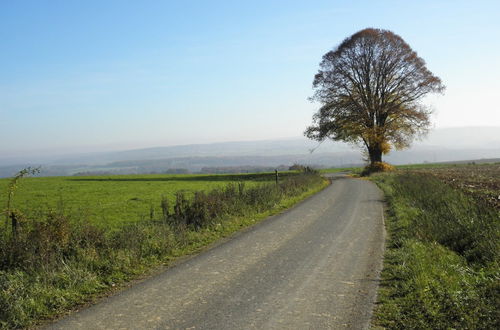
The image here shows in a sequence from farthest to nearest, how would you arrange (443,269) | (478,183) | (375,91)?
(375,91), (478,183), (443,269)

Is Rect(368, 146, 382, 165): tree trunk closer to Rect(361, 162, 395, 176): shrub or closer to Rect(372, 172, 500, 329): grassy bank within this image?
Rect(361, 162, 395, 176): shrub

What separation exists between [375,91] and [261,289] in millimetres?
41809

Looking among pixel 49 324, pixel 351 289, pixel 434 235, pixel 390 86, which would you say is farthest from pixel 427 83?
pixel 49 324

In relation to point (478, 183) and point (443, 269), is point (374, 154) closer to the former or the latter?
point (478, 183)

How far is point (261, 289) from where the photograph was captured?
7.32m

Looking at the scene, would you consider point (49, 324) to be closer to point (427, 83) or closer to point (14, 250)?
point (14, 250)

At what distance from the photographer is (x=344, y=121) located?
4438 centimetres

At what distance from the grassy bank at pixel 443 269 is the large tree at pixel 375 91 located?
30436 millimetres

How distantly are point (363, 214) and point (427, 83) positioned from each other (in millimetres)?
33120

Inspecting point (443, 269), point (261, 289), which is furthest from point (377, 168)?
point (261, 289)

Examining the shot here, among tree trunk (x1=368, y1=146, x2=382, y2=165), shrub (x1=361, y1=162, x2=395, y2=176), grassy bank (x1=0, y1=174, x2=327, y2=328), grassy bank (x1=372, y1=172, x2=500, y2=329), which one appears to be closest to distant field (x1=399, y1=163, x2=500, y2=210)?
grassy bank (x1=372, y1=172, x2=500, y2=329)

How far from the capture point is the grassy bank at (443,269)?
18.7ft

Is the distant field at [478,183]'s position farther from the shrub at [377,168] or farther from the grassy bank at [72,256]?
the grassy bank at [72,256]

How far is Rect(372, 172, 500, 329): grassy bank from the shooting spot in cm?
571
